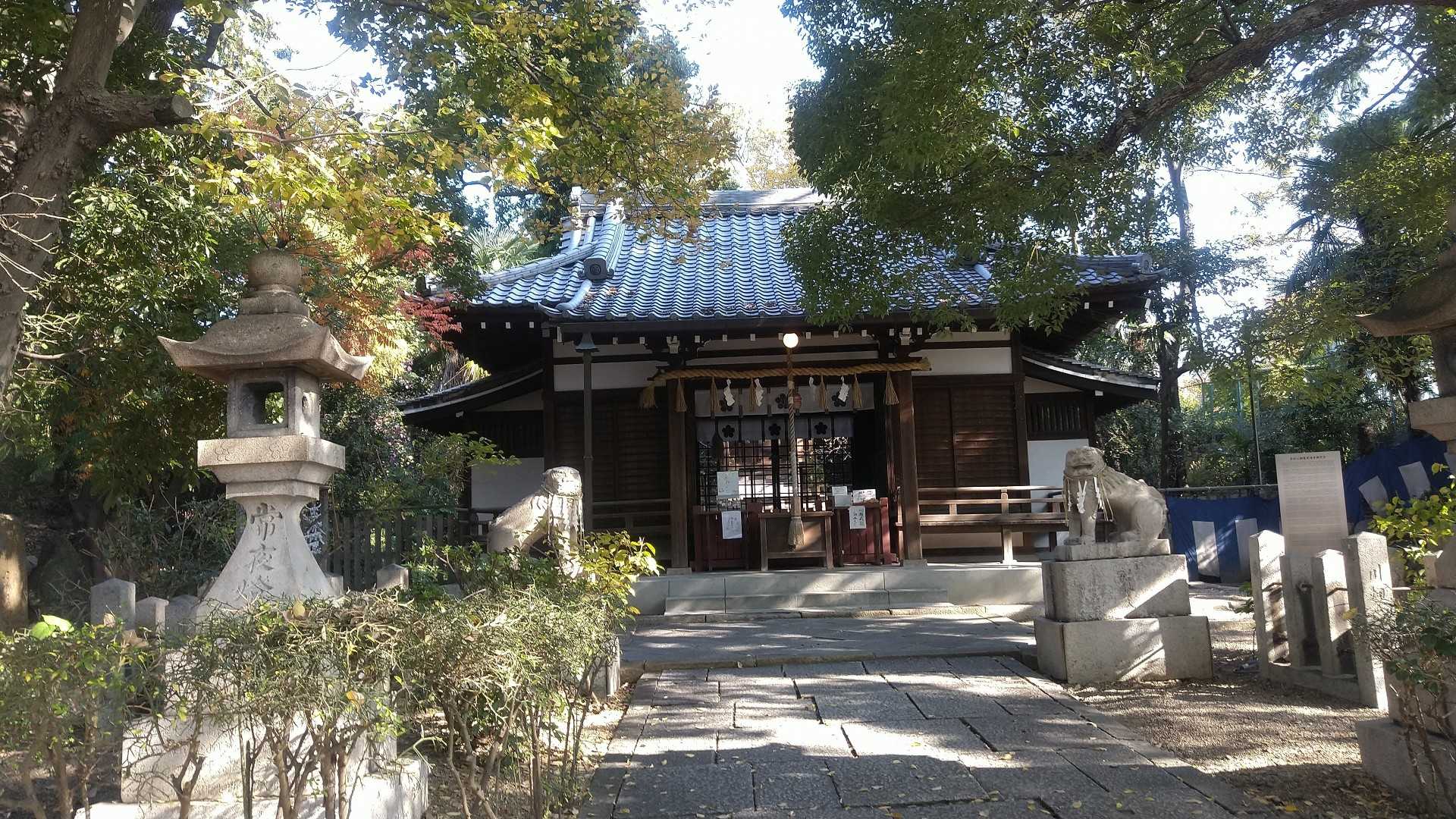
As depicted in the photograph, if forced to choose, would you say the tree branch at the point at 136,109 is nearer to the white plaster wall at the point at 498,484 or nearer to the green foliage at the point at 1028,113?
the green foliage at the point at 1028,113

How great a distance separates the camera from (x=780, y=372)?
12758 millimetres

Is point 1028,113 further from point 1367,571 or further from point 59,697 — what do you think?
point 59,697

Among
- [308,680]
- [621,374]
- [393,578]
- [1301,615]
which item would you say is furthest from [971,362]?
Answer: [308,680]

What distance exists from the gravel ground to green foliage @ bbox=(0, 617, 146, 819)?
4.69 meters

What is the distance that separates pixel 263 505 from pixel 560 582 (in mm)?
1666

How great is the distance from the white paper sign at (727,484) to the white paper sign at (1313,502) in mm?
6546

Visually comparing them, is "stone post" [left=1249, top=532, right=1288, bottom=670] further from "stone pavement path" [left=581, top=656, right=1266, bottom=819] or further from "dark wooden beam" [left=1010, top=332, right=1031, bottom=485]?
"dark wooden beam" [left=1010, top=332, right=1031, bottom=485]

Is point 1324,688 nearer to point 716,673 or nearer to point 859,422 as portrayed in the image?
point 716,673

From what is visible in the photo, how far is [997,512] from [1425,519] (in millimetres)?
8277

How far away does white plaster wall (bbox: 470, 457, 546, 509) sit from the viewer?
14.1 m

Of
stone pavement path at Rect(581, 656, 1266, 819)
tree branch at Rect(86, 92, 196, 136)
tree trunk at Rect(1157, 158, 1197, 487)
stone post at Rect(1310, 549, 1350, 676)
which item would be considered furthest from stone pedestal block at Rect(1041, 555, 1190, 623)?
tree trunk at Rect(1157, 158, 1197, 487)

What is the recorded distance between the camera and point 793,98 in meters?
9.74

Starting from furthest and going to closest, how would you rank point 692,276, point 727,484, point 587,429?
point 692,276
point 727,484
point 587,429

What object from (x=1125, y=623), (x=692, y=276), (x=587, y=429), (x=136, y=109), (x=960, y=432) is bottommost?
(x=1125, y=623)
